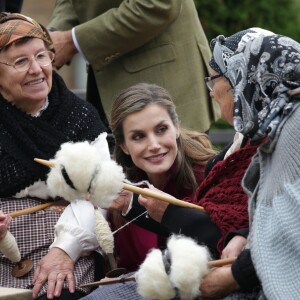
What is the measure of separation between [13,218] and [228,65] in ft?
3.77

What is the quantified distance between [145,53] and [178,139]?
38.0 inches

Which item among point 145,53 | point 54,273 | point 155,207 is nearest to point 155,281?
point 155,207

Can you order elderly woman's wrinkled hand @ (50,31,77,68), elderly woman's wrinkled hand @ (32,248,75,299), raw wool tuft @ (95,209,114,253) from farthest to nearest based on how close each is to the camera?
elderly woman's wrinkled hand @ (50,31,77,68), raw wool tuft @ (95,209,114,253), elderly woman's wrinkled hand @ (32,248,75,299)

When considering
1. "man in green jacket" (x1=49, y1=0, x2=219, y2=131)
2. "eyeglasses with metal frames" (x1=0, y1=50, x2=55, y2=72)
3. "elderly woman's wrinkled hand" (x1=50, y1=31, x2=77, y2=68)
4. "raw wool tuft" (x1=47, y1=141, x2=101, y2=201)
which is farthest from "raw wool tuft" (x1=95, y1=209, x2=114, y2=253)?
"elderly woman's wrinkled hand" (x1=50, y1=31, x2=77, y2=68)

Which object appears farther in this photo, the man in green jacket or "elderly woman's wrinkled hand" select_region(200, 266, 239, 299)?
the man in green jacket

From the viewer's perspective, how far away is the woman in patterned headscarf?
341 cm

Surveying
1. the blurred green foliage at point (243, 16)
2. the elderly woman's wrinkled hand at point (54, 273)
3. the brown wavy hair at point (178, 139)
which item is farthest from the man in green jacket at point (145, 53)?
the blurred green foliage at point (243, 16)

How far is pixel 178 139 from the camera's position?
4.55 m

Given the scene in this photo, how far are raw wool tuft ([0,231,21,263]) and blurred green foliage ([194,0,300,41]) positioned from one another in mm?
5539

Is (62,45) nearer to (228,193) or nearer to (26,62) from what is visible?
(26,62)

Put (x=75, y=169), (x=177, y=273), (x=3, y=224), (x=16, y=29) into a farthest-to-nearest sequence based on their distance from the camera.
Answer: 1. (x=16, y=29)
2. (x=3, y=224)
3. (x=75, y=169)
4. (x=177, y=273)

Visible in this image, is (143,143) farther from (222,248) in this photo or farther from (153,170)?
(222,248)

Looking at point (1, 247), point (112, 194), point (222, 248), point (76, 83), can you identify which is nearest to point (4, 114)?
point (1, 247)

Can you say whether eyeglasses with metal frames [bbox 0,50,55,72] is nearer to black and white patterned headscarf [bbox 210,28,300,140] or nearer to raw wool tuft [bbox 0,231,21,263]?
raw wool tuft [bbox 0,231,21,263]
